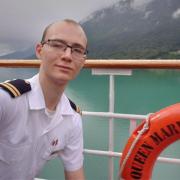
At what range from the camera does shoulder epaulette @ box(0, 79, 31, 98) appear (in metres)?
0.98

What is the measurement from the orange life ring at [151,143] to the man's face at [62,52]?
15.1 inches

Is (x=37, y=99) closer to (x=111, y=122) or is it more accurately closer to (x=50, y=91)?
(x=50, y=91)

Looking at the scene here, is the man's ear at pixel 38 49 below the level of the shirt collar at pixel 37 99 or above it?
above

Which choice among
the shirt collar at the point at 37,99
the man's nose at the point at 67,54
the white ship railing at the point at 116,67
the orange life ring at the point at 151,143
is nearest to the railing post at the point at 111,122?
the white ship railing at the point at 116,67

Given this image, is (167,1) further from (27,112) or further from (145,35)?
(27,112)

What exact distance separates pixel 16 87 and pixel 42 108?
109 mm

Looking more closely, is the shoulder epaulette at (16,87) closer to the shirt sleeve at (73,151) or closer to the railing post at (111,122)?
the shirt sleeve at (73,151)

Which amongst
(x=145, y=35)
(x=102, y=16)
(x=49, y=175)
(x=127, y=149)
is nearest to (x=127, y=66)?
(x=127, y=149)

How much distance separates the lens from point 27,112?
3.39ft

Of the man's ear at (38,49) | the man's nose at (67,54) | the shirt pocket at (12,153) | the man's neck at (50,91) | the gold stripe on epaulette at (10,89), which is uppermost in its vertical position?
the man's ear at (38,49)

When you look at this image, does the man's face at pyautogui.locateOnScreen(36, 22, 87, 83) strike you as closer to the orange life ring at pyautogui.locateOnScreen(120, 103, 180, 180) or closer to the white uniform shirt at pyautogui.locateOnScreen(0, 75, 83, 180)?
the white uniform shirt at pyautogui.locateOnScreen(0, 75, 83, 180)

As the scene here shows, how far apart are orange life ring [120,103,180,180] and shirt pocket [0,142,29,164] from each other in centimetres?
40

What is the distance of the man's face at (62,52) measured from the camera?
3.21 ft

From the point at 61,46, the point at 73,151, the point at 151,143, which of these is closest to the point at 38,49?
the point at 61,46
